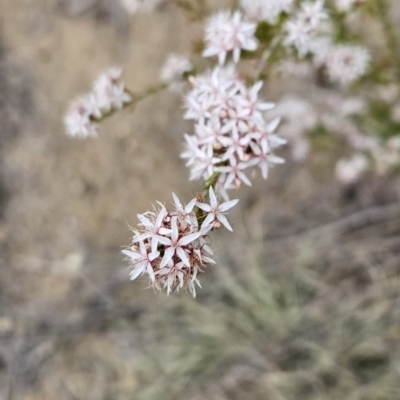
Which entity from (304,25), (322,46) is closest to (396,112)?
(322,46)

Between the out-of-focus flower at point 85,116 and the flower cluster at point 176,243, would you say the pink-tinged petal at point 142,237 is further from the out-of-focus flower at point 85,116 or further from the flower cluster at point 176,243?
the out-of-focus flower at point 85,116

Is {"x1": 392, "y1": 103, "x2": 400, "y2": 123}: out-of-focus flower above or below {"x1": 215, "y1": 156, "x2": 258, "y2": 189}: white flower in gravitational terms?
above

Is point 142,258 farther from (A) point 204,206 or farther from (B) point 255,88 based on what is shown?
(B) point 255,88

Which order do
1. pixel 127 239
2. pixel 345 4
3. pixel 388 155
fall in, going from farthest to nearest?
pixel 127 239, pixel 388 155, pixel 345 4

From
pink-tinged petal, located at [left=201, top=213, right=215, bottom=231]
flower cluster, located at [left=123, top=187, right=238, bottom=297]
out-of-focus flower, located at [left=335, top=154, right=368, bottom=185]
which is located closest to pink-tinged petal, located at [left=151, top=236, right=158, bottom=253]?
flower cluster, located at [left=123, top=187, right=238, bottom=297]

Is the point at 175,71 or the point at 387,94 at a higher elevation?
the point at 387,94

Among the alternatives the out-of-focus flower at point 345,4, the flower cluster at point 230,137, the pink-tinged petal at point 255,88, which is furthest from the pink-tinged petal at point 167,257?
the out-of-focus flower at point 345,4

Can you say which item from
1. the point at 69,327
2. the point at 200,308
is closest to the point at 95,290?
the point at 69,327

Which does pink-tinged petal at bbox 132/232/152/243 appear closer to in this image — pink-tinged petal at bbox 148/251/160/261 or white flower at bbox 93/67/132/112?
pink-tinged petal at bbox 148/251/160/261
